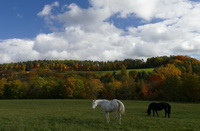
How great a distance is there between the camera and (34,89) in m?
81.5

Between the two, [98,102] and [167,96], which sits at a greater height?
[98,102]

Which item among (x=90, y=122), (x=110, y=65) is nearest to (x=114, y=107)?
(x=90, y=122)

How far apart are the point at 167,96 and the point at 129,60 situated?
79.5 meters

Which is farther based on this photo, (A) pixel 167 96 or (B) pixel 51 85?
(B) pixel 51 85

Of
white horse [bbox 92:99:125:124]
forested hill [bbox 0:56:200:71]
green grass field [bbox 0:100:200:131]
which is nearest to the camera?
green grass field [bbox 0:100:200:131]

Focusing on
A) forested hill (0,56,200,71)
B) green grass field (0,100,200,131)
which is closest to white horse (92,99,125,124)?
green grass field (0,100,200,131)

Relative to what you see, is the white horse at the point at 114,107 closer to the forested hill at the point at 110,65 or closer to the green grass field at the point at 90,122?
the green grass field at the point at 90,122

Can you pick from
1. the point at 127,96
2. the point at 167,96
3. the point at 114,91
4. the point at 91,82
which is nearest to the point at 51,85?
the point at 91,82

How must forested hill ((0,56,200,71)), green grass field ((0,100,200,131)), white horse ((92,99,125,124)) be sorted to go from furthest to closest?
forested hill ((0,56,200,71))
white horse ((92,99,125,124))
green grass field ((0,100,200,131))

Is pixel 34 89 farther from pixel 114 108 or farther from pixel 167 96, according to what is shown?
pixel 114 108

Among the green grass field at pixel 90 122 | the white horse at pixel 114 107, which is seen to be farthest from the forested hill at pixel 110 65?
the white horse at pixel 114 107

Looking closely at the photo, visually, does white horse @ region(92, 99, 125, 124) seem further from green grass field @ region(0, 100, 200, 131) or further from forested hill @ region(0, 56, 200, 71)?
forested hill @ region(0, 56, 200, 71)

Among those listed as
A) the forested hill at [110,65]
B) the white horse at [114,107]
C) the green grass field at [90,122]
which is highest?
the forested hill at [110,65]

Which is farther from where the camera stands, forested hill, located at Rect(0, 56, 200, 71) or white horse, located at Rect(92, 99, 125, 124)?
forested hill, located at Rect(0, 56, 200, 71)
